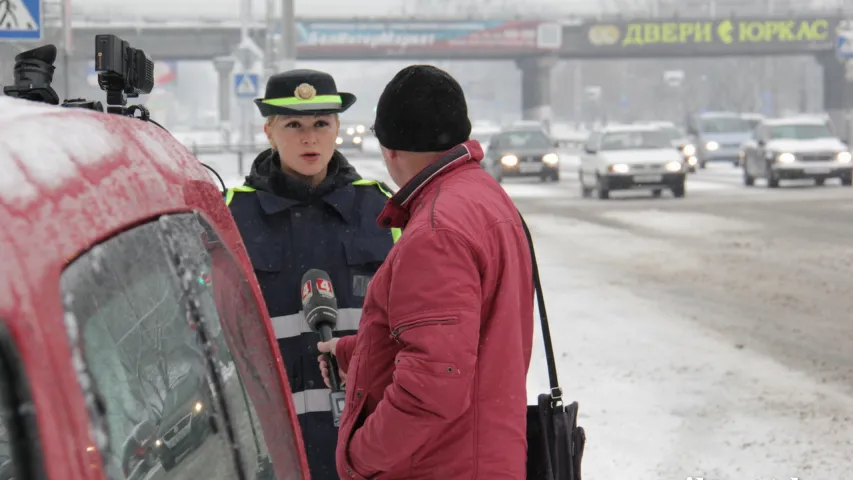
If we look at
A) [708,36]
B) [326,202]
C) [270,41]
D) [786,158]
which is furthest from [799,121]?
[708,36]

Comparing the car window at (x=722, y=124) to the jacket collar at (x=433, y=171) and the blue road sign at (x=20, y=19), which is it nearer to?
the blue road sign at (x=20, y=19)

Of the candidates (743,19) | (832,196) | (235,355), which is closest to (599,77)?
(743,19)

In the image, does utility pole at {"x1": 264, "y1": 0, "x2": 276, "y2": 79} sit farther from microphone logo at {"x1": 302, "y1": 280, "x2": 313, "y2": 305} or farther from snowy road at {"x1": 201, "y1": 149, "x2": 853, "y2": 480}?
microphone logo at {"x1": 302, "y1": 280, "x2": 313, "y2": 305}

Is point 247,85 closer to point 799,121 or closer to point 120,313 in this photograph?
point 799,121

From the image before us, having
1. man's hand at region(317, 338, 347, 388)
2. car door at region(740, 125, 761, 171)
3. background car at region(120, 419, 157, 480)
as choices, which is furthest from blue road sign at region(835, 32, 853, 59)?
background car at region(120, 419, 157, 480)

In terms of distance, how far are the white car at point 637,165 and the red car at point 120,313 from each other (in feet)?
84.6

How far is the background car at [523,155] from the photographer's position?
36.3m

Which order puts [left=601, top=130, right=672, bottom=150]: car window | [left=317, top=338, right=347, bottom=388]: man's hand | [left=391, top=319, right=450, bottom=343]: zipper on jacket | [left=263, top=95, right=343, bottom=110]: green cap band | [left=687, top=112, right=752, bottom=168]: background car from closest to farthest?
[left=391, top=319, right=450, bottom=343]: zipper on jacket
[left=317, top=338, right=347, bottom=388]: man's hand
[left=263, top=95, right=343, bottom=110]: green cap band
[left=601, top=130, right=672, bottom=150]: car window
[left=687, top=112, right=752, bottom=168]: background car

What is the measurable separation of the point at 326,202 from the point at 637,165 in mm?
24375

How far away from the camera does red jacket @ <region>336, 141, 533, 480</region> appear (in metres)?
2.56

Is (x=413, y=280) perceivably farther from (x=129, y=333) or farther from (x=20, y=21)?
(x=20, y=21)

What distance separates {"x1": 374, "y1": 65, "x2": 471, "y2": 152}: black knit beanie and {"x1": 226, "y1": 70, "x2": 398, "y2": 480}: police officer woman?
1083 mm

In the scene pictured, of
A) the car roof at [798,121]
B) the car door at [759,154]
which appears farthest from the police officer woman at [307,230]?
the car roof at [798,121]

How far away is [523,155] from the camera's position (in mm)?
36500
